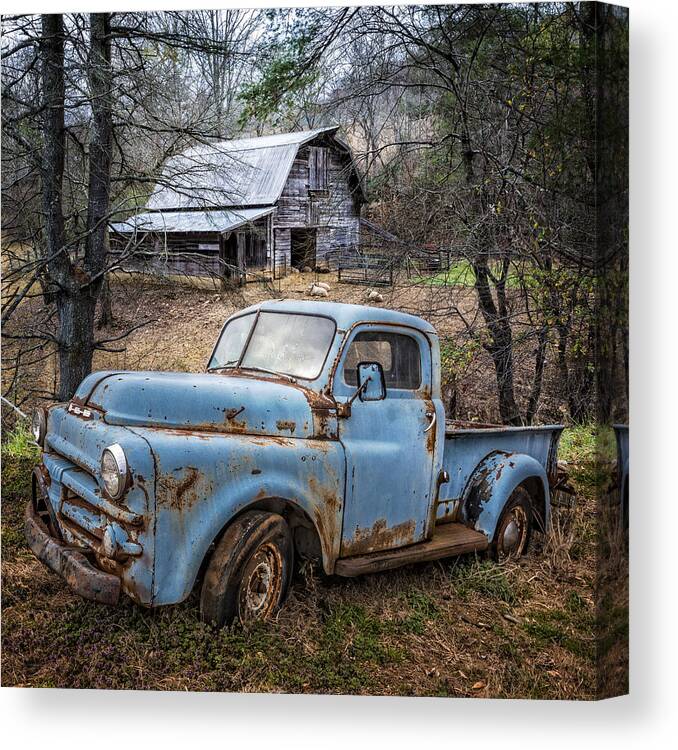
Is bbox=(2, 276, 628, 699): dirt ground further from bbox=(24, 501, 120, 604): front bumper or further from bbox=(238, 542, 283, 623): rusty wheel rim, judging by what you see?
bbox=(24, 501, 120, 604): front bumper

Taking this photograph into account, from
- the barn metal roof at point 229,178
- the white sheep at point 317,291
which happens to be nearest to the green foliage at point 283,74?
the barn metal roof at point 229,178

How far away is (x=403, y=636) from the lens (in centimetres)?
449

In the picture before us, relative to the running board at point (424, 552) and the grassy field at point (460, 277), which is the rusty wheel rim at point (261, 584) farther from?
the grassy field at point (460, 277)

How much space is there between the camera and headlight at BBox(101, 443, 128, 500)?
3736mm

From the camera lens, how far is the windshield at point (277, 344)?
428cm

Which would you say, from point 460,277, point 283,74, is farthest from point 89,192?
point 460,277

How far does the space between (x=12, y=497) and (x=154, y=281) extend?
4.58 feet

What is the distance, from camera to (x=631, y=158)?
476 cm

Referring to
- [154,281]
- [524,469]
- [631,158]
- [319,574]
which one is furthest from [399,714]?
[631,158]

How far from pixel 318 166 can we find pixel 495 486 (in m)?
1.94

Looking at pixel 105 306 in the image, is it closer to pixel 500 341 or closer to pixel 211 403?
pixel 211 403

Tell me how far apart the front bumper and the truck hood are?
0.61 m

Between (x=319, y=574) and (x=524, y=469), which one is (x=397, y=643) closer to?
(x=319, y=574)

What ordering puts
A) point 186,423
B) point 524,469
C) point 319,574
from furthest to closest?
point 524,469
point 319,574
point 186,423
